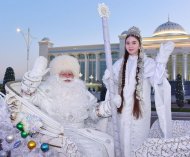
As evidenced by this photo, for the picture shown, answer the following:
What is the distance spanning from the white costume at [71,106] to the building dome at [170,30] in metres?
55.3

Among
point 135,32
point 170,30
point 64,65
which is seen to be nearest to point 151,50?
point 170,30

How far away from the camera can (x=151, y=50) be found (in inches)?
2202

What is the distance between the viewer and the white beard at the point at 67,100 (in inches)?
129

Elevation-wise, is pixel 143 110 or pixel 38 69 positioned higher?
pixel 38 69

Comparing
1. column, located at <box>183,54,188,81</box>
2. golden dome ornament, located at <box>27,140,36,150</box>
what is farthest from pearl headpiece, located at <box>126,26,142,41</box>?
column, located at <box>183,54,188,81</box>

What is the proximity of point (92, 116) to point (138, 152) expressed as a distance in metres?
1.28

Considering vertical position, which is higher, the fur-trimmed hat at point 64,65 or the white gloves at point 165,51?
the white gloves at point 165,51

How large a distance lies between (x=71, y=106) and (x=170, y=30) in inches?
2233

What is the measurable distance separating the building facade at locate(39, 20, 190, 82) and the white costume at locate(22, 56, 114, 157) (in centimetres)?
4514

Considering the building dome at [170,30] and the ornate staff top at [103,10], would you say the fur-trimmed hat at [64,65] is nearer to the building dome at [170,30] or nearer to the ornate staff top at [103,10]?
the ornate staff top at [103,10]

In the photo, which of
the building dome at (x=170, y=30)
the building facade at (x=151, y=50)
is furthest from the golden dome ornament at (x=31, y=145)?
the building dome at (x=170, y=30)

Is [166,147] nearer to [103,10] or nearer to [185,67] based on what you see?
[103,10]

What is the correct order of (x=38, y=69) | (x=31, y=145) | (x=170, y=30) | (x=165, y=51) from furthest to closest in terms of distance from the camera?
(x=170, y=30) < (x=165, y=51) < (x=38, y=69) < (x=31, y=145)

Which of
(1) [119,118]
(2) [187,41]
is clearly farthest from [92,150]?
(2) [187,41]
